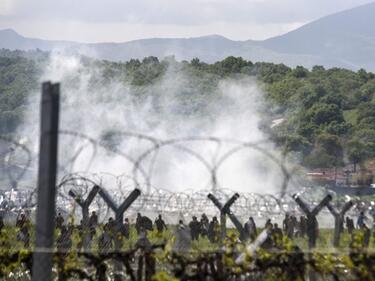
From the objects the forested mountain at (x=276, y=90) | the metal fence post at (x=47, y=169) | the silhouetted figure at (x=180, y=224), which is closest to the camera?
the metal fence post at (x=47, y=169)

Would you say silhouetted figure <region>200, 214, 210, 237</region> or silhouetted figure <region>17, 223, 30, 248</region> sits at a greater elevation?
silhouetted figure <region>200, 214, 210, 237</region>

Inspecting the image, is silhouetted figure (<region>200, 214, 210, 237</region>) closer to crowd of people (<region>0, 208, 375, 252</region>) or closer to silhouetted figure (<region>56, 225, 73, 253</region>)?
crowd of people (<region>0, 208, 375, 252</region>)

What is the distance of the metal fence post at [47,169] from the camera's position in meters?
5.99

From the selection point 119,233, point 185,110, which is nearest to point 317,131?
point 185,110

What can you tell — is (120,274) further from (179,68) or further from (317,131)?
(179,68)

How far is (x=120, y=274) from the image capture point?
29.1 feet

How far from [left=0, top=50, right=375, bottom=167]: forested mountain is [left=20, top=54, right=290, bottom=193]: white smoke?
398mm

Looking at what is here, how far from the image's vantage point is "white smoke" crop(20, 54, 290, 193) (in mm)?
48406

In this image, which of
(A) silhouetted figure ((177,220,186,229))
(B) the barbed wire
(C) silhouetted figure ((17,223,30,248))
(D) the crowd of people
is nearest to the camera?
(B) the barbed wire

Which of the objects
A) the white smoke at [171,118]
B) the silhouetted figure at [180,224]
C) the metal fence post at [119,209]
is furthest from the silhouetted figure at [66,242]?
the white smoke at [171,118]

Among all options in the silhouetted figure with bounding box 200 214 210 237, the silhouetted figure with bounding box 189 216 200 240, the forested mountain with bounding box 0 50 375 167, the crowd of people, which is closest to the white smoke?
the forested mountain with bounding box 0 50 375 167

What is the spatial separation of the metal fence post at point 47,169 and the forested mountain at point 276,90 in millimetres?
46182

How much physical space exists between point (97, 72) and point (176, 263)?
81.2 meters

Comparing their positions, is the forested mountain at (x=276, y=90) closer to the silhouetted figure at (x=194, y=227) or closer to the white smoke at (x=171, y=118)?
the white smoke at (x=171, y=118)
